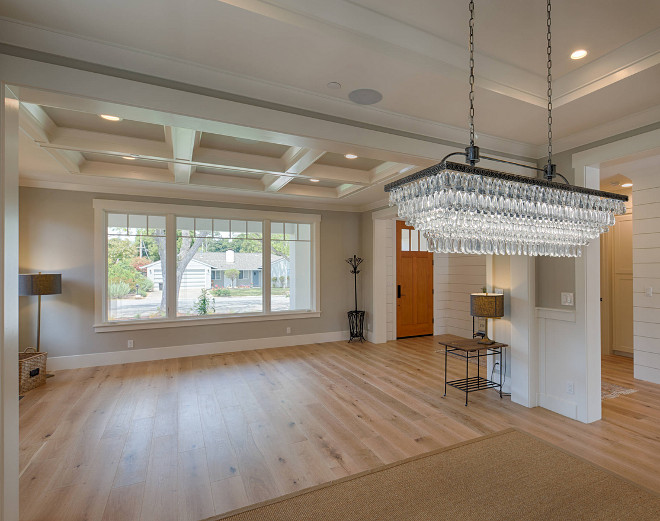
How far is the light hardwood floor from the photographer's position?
2318 millimetres

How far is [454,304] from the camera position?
7.62 m

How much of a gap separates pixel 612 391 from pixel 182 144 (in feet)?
18.2

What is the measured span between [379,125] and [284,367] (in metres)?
3.68

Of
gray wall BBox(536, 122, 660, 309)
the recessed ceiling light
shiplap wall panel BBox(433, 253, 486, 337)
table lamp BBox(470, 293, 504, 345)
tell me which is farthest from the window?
the recessed ceiling light

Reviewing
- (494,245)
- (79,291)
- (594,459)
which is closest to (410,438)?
(594,459)

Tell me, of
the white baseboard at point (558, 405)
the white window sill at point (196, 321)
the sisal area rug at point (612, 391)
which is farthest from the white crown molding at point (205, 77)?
the white window sill at point (196, 321)

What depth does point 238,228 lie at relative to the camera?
6.36 meters

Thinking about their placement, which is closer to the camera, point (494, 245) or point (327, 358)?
point (494, 245)

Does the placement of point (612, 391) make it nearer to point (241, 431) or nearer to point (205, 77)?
point (241, 431)

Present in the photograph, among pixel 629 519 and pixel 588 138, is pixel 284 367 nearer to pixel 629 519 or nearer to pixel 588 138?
pixel 629 519

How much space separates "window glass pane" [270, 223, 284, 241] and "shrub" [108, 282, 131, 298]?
8.40ft

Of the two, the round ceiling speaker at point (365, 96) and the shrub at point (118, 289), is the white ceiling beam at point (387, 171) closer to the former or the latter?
the round ceiling speaker at point (365, 96)

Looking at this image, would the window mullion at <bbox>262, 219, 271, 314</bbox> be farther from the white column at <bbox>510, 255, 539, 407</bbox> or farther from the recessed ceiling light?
the recessed ceiling light

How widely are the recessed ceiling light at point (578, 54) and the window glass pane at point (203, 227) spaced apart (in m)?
5.37
